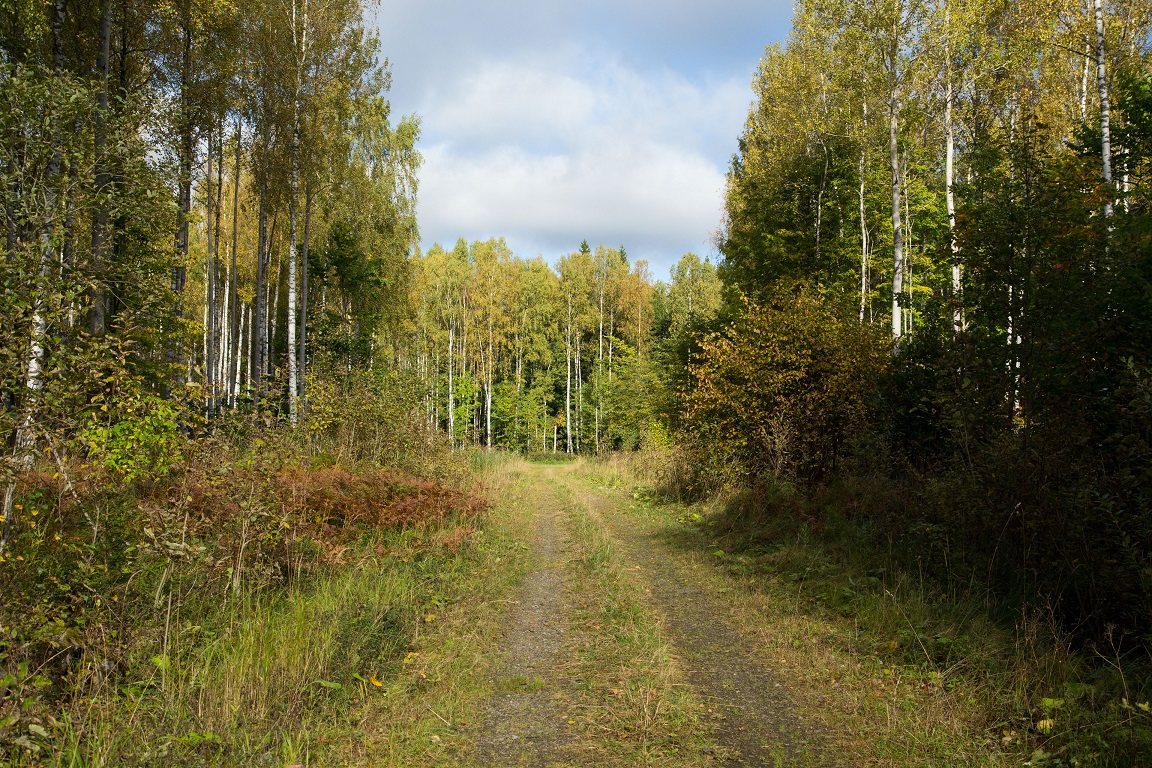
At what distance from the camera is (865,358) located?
11.4 m

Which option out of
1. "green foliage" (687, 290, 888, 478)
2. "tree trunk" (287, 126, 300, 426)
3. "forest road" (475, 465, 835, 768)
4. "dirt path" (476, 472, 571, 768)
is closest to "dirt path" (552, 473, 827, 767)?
A: "forest road" (475, 465, 835, 768)

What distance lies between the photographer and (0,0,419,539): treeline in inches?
154

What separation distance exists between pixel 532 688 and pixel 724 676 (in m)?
1.53

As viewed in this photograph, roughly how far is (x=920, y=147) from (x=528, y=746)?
71.5 ft

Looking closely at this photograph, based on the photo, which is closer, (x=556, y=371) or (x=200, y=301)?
(x=200, y=301)

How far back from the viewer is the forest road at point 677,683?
3.64 metres

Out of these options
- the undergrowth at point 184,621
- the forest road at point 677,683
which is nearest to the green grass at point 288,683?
the undergrowth at point 184,621

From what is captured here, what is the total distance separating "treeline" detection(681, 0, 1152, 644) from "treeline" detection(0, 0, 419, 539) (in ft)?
23.6

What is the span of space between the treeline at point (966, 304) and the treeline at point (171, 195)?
719cm

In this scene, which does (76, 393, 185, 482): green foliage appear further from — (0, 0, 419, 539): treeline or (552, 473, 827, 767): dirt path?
(552, 473, 827, 767): dirt path

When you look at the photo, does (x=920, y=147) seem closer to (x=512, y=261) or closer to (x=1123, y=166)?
(x=1123, y=166)

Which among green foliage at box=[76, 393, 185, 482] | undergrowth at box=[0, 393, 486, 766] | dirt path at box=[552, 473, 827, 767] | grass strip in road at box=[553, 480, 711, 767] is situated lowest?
dirt path at box=[552, 473, 827, 767]

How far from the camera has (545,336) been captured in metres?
48.4

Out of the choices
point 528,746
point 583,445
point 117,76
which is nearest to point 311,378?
point 117,76
